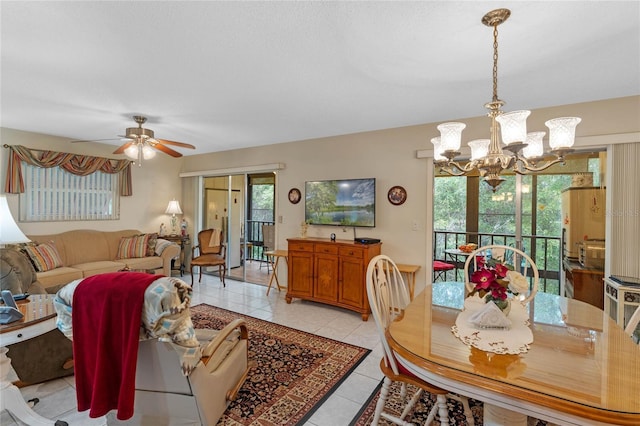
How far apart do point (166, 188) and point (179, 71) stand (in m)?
4.19

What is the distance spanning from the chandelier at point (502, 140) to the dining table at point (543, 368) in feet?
2.93

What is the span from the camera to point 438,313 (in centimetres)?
178

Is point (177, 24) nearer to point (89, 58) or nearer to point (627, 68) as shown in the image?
point (89, 58)

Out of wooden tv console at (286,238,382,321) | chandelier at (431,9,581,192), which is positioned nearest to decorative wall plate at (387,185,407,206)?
wooden tv console at (286,238,382,321)

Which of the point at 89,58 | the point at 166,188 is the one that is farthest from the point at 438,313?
the point at 166,188

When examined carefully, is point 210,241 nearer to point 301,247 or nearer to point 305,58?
point 301,247

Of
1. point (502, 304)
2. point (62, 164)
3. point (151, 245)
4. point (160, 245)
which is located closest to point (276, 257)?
point (160, 245)

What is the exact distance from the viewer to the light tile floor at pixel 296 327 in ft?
6.45

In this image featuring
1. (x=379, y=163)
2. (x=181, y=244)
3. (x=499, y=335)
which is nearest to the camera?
(x=499, y=335)

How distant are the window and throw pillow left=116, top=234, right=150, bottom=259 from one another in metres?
0.64

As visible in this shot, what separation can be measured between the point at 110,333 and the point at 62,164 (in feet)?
14.6

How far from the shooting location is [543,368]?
1.16 m

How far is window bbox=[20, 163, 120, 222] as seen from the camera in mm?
4348

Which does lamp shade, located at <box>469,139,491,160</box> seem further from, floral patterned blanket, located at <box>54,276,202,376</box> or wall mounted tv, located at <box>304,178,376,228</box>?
wall mounted tv, located at <box>304,178,376,228</box>
